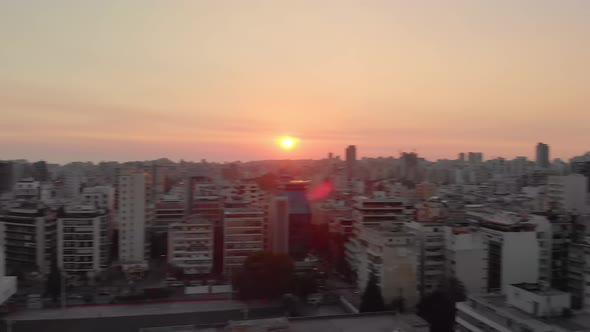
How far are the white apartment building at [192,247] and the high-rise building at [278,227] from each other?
6.06ft

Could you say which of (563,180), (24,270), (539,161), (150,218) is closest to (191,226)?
(150,218)

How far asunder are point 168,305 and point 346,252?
16.2 ft

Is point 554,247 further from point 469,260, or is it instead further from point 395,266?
point 395,266

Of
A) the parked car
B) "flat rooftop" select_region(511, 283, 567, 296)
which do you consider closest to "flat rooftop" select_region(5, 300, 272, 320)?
the parked car

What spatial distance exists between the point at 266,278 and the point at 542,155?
118 feet

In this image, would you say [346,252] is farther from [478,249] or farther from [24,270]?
[24,270]

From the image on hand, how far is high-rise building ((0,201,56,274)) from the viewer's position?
12.9 m

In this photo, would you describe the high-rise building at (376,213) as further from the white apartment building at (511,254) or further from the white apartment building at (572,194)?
the white apartment building at (572,194)

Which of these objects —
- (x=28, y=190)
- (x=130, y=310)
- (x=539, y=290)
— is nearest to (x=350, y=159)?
(x=28, y=190)

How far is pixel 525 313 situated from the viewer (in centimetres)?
600

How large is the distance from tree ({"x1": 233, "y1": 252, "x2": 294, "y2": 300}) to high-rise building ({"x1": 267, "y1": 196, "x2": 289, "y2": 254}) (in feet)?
10.2

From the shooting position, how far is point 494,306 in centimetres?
634

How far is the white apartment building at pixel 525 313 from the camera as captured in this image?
5.67 meters

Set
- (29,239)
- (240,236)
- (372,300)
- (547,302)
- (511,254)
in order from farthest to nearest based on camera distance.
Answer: (29,239)
(240,236)
(511,254)
(372,300)
(547,302)
